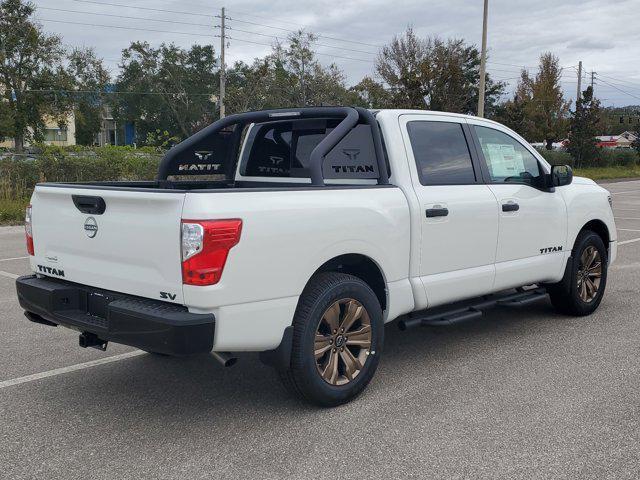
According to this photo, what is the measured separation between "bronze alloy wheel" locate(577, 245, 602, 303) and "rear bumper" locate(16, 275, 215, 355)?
4113mm

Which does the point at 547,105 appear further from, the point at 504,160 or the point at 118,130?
the point at 118,130

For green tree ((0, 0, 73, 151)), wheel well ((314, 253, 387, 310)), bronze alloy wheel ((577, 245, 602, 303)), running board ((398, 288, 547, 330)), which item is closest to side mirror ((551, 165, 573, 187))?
bronze alloy wheel ((577, 245, 602, 303))

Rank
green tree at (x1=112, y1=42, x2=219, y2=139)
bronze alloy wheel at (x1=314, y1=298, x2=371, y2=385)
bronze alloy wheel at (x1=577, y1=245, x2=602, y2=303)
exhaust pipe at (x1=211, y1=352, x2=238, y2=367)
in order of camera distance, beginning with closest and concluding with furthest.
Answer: exhaust pipe at (x1=211, y1=352, x2=238, y2=367), bronze alloy wheel at (x1=314, y1=298, x2=371, y2=385), bronze alloy wheel at (x1=577, y1=245, x2=602, y2=303), green tree at (x1=112, y1=42, x2=219, y2=139)

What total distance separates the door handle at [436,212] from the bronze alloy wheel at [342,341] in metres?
0.87

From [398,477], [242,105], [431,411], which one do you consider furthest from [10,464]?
[242,105]

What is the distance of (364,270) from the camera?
4.42 meters

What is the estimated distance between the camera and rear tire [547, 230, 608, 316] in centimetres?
610

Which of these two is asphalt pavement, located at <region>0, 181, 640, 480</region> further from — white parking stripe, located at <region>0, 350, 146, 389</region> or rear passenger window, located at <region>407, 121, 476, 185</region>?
rear passenger window, located at <region>407, 121, 476, 185</region>

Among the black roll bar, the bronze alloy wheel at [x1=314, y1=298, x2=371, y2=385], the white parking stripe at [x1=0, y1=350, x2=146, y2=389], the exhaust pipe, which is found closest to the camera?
the exhaust pipe

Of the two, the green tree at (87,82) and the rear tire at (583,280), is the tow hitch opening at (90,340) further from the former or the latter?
the green tree at (87,82)

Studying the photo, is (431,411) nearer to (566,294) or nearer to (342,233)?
(342,233)

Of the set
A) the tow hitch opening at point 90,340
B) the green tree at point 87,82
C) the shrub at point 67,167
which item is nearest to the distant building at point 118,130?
the green tree at point 87,82

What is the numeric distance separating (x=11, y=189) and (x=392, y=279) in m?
14.6

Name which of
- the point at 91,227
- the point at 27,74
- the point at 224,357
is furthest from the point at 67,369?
the point at 27,74
